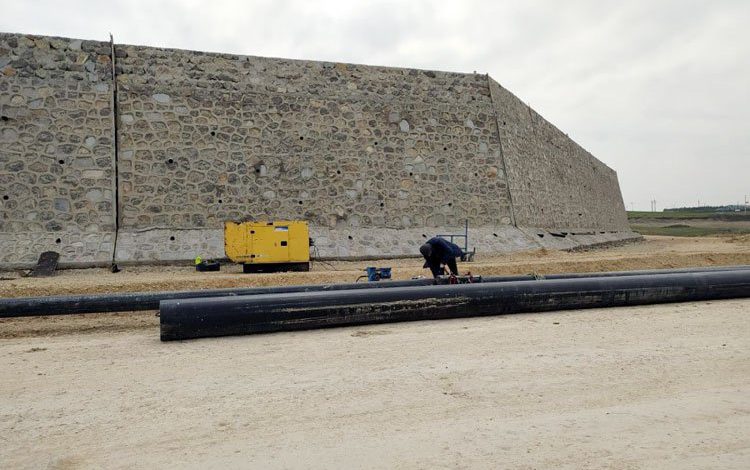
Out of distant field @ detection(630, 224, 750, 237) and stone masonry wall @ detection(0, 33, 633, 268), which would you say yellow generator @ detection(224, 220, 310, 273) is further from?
distant field @ detection(630, 224, 750, 237)

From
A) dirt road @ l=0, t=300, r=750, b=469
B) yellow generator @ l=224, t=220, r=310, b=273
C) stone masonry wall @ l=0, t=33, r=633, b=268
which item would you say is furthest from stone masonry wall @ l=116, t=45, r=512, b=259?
dirt road @ l=0, t=300, r=750, b=469

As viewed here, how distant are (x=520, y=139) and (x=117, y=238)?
1456cm

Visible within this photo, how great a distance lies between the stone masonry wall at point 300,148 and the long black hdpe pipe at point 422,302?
8329mm

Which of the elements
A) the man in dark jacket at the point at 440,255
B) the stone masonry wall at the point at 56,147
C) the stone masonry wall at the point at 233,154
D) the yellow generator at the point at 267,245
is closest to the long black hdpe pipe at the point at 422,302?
the man in dark jacket at the point at 440,255

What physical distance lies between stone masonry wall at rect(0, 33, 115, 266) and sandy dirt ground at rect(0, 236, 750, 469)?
7.77m

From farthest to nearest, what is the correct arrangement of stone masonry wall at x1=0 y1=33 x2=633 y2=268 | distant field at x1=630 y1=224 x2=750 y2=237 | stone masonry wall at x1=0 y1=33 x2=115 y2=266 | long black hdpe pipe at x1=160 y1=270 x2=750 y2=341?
distant field at x1=630 y1=224 x2=750 y2=237 < stone masonry wall at x1=0 y1=33 x2=633 y2=268 < stone masonry wall at x1=0 y1=33 x2=115 y2=266 < long black hdpe pipe at x1=160 y1=270 x2=750 y2=341

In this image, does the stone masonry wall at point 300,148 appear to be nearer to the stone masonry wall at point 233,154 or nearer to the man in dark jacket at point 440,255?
the stone masonry wall at point 233,154

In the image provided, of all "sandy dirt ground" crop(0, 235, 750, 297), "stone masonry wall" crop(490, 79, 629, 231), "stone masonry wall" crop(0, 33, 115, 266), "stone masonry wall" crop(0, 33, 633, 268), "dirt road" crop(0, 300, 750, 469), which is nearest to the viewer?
"dirt road" crop(0, 300, 750, 469)

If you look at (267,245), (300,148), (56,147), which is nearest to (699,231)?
(300,148)

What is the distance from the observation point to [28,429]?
304 centimetres

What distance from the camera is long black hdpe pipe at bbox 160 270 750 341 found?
5.41 meters

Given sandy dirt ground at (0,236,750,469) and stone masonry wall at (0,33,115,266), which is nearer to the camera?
sandy dirt ground at (0,236,750,469)

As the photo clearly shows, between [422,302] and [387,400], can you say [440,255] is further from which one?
[387,400]

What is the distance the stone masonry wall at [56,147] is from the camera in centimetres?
1265
